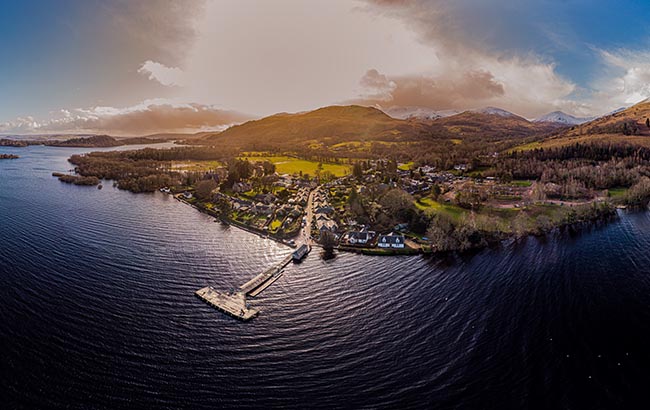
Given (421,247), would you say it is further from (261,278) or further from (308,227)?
(261,278)

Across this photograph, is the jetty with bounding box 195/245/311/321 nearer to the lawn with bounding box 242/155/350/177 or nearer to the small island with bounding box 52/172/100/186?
the lawn with bounding box 242/155/350/177

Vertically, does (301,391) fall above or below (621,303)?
below

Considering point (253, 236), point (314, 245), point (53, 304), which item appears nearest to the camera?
point (53, 304)

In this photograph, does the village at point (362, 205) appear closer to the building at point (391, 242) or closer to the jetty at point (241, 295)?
the building at point (391, 242)

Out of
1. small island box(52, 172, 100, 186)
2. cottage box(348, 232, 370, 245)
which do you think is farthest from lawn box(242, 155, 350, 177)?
small island box(52, 172, 100, 186)

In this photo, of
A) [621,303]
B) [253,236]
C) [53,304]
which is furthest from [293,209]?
[621,303]

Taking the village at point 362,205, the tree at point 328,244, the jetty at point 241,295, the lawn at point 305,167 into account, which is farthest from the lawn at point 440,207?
the lawn at point 305,167

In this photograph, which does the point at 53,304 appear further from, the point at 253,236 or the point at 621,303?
the point at 621,303
